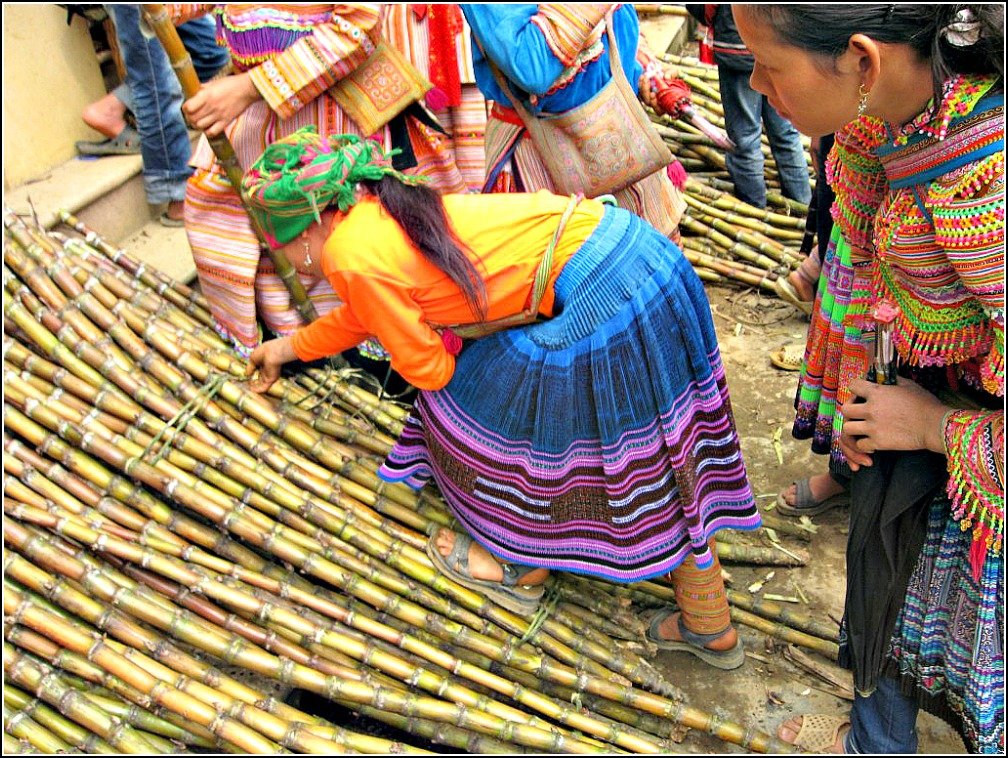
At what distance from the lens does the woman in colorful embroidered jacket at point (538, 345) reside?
79.8 inches

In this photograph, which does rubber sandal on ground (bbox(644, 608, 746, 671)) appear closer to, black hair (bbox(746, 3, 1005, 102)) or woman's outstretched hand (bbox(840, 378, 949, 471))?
woman's outstretched hand (bbox(840, 378, 949, 471))

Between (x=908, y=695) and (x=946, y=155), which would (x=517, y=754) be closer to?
(x=908, y=695)

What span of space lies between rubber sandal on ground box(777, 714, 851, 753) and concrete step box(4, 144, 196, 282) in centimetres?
243

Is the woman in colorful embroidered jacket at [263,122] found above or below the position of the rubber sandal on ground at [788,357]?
above

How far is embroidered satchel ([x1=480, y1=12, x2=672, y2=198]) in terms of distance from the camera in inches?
102

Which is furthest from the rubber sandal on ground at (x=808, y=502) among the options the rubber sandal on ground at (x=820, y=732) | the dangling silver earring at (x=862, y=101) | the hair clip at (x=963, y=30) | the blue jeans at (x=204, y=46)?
the blue jeans at (x=204, y=46)

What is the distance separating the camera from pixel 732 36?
408 centimetres

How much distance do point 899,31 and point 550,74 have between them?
124cm

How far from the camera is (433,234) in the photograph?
6.57 feet

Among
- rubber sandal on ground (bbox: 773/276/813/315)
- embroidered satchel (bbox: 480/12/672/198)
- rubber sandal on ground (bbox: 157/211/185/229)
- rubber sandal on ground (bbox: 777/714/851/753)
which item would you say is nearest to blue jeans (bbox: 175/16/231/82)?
rubber sandal on ground (bbox: 157/211/185/229)

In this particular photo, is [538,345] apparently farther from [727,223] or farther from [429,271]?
[727,223]

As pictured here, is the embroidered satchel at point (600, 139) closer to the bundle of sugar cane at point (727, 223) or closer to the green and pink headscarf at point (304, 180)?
Answer: the green and pink headscarf at point (304, 180)

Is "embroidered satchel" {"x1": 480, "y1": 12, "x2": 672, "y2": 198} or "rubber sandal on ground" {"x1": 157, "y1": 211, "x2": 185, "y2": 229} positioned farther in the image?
"rubber sandal on ground" {"x1": 157, "y1": 211, "x2": 185, "y2": 229}

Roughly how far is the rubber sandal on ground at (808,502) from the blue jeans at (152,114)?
Result: 99.9 inches
